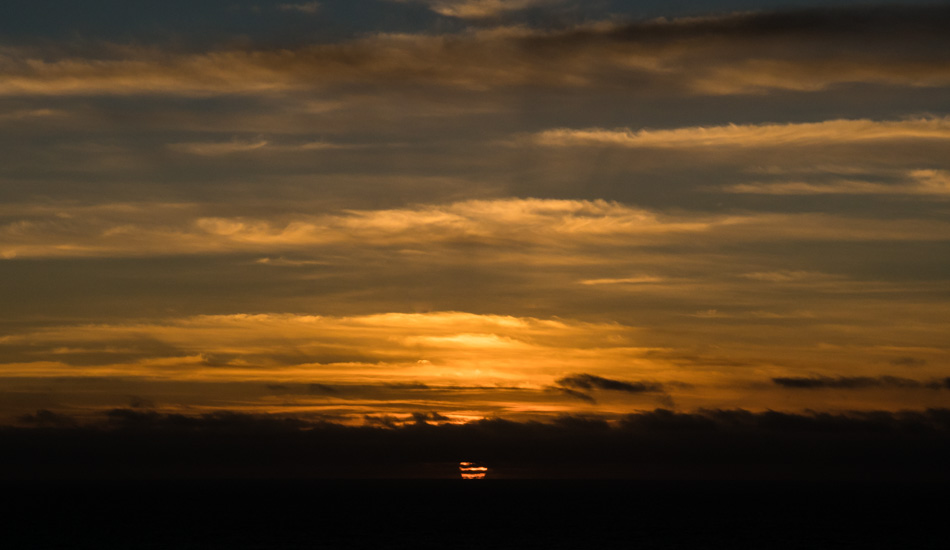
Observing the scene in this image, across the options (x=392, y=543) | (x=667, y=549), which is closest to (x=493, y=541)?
(x=392, y=543)

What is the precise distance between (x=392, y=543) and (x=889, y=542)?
93.2 m

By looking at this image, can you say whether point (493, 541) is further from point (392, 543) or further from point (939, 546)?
point (939, 546)

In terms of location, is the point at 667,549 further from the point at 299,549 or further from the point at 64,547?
the point at 64,547

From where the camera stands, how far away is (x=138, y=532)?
19750cm

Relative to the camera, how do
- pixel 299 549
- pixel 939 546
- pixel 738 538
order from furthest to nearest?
pixel 738 538 < pixel 939 546 < pixel 299 549

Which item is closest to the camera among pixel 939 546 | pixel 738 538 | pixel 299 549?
pixel 299 549

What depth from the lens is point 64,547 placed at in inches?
6432

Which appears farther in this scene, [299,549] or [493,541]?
[493,541]

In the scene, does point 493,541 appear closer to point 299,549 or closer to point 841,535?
point 299,549

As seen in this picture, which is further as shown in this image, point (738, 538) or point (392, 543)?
point (738, 538)

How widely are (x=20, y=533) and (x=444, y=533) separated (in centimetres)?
8855

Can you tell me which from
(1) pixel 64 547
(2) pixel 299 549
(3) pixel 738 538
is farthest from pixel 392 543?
(3) pixel 738 538

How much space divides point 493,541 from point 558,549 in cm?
2090

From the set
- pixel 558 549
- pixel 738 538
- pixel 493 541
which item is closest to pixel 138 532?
pixel 493 541
